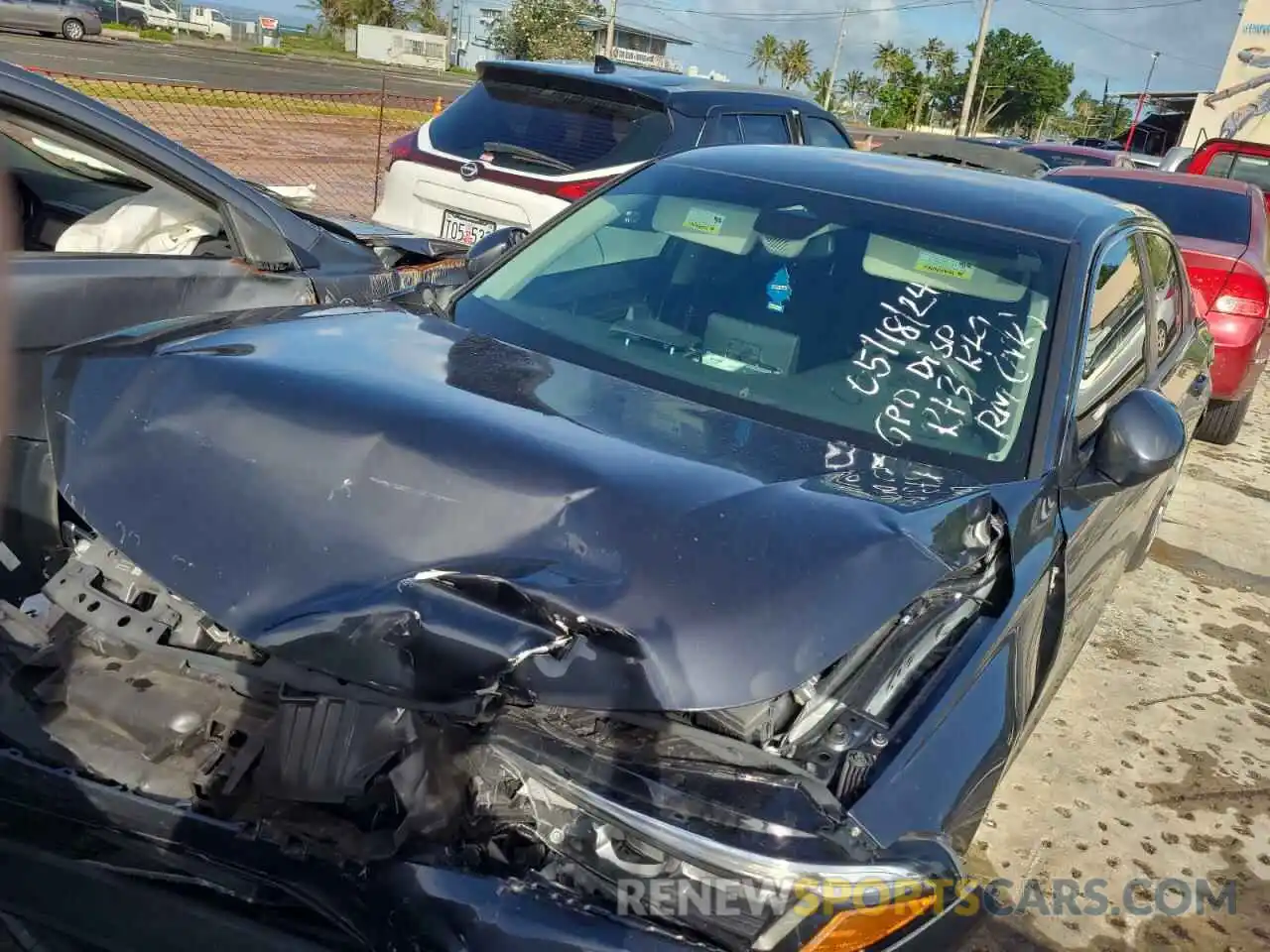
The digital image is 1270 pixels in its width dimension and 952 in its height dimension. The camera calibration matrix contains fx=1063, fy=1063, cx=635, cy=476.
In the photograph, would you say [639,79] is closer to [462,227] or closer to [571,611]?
[462,227]

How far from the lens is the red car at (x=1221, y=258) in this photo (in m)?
6.38

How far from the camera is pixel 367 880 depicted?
170 centimetres

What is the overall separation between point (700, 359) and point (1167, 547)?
374 centimetres

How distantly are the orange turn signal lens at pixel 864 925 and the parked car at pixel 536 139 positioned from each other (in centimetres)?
457

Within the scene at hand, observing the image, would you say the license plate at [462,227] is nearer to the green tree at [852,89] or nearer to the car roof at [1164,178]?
the car roof at [1164,178]

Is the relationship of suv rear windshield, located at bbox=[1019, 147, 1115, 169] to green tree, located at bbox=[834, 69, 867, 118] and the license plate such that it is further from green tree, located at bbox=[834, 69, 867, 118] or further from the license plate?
green tree, located at bbox=[834, 69, 867, 118]

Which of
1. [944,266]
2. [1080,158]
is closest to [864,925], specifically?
[944,266]

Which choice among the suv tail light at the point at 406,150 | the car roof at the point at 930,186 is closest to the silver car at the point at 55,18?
the suv tail light at the point at 406,150

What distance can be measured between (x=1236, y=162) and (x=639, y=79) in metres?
9.22

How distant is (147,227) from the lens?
363 cm

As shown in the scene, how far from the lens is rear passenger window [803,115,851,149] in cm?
734

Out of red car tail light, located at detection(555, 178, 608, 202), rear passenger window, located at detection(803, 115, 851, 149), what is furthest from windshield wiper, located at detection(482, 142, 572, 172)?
rear passenger window, located at detection(803, 115, 851, 149)

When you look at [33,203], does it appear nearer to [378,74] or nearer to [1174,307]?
[1174,307]

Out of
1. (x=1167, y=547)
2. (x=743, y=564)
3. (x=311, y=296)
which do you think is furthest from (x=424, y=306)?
(x=1167, y=547)
